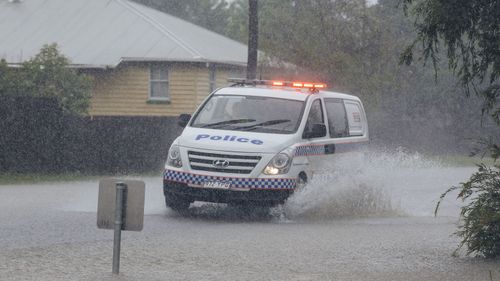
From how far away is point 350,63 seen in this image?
4253 centimetres

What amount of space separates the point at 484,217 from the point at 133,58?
30441 millimetres

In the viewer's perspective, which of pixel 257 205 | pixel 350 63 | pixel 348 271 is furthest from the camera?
pixel 350 63

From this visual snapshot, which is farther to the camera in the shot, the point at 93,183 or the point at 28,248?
the point at 93,183

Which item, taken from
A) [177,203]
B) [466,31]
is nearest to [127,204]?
[466,31]

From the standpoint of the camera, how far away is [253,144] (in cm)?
1683

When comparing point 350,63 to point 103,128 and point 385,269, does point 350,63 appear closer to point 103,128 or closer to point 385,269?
Answer: point 103,128

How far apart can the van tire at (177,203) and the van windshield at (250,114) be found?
4.23 feet

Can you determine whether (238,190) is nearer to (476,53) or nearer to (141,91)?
(476,53)

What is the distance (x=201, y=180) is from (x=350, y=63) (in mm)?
26480

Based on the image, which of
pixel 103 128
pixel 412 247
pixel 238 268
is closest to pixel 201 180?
pixel 412 247

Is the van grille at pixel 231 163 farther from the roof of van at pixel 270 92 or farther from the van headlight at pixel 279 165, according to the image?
the roof of van at pixel 270 92

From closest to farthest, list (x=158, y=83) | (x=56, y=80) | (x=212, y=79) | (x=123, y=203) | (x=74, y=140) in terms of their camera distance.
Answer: (x=123, y=203) < (x=74, y=140) < (x=56, y=80) < (x=158, y=83) < (x=212, y=79)

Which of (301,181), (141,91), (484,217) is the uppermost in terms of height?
(141,91)

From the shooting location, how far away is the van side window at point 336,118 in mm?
18859
